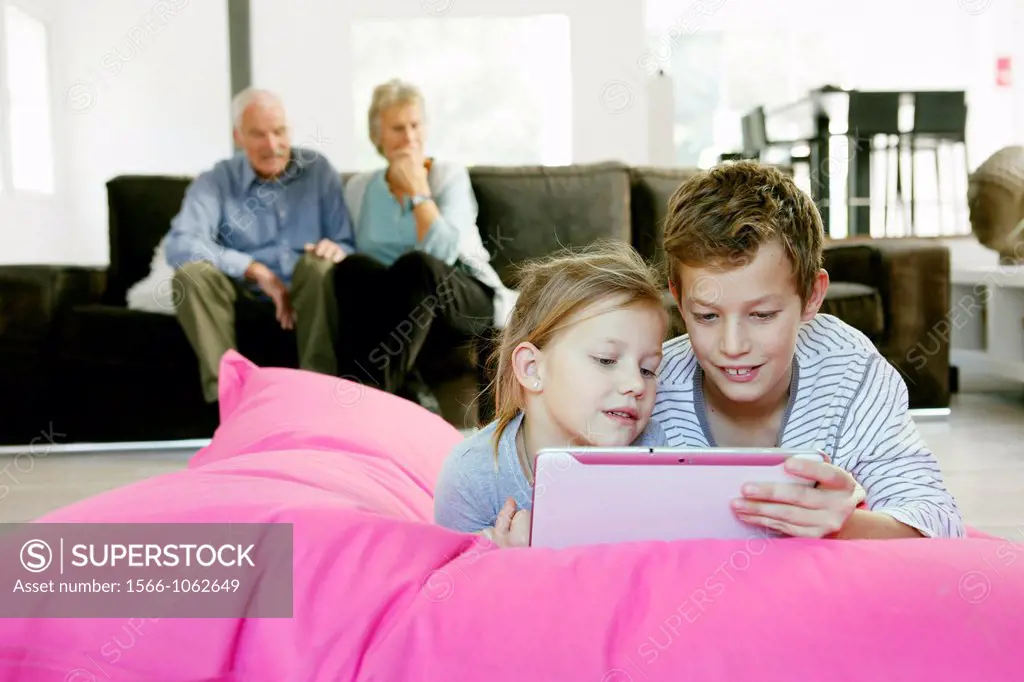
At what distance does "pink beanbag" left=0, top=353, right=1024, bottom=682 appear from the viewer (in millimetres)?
923

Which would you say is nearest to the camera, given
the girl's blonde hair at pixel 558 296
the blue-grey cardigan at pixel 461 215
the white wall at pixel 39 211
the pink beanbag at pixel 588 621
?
the pink beanbag at pixel 588 621

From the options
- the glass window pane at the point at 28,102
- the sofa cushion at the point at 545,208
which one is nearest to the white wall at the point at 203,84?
the glass window pane at the point at 28,102

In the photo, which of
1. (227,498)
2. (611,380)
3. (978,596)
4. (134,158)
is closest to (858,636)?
(978,596)

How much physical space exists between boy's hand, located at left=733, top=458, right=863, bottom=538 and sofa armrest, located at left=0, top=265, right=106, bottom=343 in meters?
3.18

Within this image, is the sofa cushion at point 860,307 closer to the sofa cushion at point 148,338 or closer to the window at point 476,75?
the sofa cushion at point 148,338

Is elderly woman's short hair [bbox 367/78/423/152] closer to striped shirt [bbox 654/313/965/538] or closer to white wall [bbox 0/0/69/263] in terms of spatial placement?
striped shirt [bbox 654/313/965/538]

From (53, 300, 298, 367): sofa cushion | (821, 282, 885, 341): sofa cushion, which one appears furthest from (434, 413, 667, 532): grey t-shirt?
(821, 282, 885, 341): sofa cushion

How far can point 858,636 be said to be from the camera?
3.04 feet

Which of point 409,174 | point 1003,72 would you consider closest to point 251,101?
point 409,174

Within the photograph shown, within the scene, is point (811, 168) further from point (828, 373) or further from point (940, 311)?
point (828, 373)

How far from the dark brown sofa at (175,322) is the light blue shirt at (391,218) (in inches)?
7.5

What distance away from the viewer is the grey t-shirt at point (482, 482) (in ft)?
4.53

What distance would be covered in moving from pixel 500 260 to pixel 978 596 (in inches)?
117

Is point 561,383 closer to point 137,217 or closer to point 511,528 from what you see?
point 511,528
